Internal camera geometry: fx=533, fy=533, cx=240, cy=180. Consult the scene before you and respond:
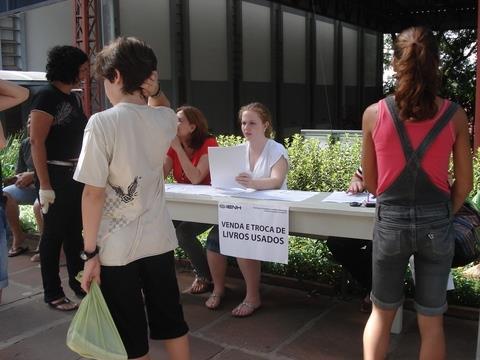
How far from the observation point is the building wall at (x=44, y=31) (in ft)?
46.8

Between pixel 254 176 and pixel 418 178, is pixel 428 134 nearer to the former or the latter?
pixel 418 178

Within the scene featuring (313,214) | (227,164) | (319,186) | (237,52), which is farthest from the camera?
(237,52)

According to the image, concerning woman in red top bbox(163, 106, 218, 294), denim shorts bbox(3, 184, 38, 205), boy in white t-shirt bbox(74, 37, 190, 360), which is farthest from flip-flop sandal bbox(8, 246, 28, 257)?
boy in white t-shirt bbox(74, 37, 190, 360)

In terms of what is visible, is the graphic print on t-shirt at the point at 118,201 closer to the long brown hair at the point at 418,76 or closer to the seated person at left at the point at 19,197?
the long brown hair at the point at 418,76

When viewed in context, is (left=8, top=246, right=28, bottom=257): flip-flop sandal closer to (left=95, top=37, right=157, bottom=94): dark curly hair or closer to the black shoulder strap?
(left=95, top=37, right=157, bottom=94): dark curly hair

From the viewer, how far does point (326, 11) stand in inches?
843

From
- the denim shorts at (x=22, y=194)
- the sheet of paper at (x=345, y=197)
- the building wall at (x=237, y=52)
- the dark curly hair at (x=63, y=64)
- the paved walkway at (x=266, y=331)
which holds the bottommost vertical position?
the paved walkway at (x=266, y=331)

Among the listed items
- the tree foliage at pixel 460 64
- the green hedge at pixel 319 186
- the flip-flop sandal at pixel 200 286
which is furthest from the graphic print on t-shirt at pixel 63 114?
the tree foliage at pixel 460 64

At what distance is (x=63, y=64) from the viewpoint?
12.1ft

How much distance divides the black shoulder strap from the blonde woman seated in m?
1.44

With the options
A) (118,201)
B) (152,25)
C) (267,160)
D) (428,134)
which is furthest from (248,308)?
(152,25)

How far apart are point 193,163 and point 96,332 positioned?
1.95 m

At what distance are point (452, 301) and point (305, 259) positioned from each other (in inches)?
44.8

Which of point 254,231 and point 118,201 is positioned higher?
point 118,201
